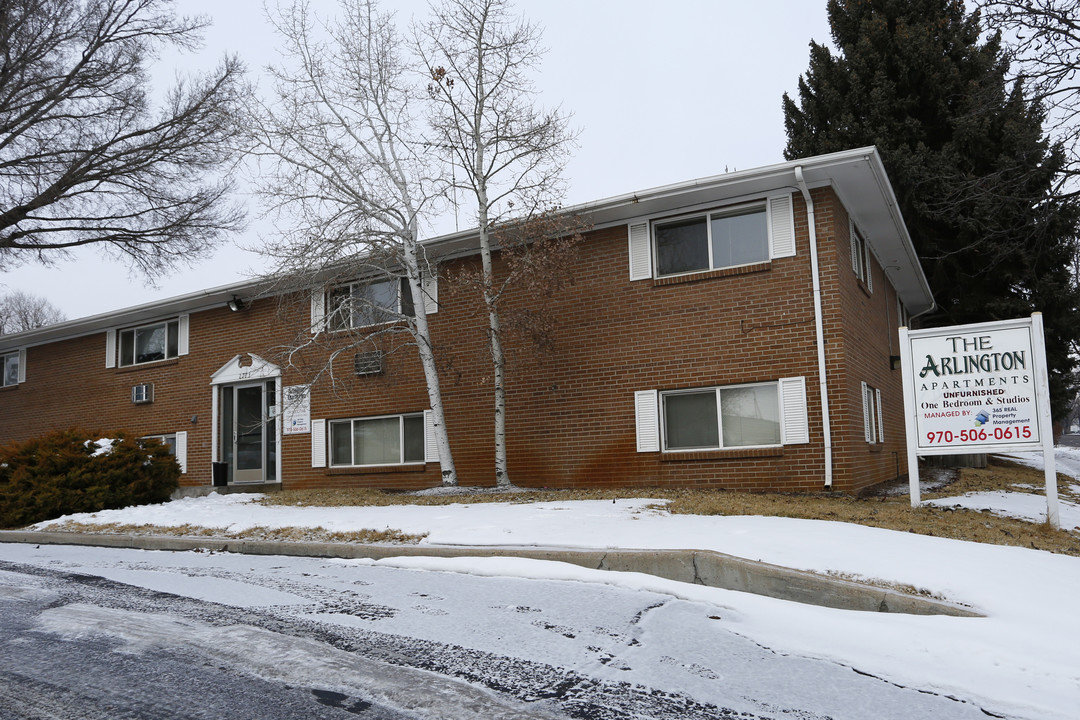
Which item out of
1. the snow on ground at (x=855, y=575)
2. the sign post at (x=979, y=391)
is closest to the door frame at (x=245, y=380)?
the snow on ground at (x=855, y=575)

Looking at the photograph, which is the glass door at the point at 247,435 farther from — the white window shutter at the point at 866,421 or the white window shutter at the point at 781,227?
the white window shutter at the point at 866,421

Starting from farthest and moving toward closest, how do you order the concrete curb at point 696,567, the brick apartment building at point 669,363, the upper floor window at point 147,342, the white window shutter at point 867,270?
the upper floor window at point 147,342
the white window shutter at point 867,270
the brick apartment building at point 669,363
the concrete curb at point 696,567

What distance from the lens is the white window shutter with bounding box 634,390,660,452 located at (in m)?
12.6

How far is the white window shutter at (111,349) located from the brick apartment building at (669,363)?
13.0 feet

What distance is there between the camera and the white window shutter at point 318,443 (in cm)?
1599

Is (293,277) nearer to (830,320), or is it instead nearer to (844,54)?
(830,320)

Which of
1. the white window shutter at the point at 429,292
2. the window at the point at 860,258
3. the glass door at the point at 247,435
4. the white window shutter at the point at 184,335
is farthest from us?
the white window shutter at the point at 184,335

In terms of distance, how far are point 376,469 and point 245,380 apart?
4160mm

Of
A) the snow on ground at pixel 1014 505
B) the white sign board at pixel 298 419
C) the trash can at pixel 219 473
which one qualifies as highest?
the white sign board at pixel 298 419

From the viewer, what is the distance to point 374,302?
14.4m

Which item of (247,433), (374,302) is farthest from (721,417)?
(247,433)

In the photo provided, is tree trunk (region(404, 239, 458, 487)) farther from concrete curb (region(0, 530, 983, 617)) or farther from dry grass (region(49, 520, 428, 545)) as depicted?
concrete curb (region(0, 530, 983, 617))

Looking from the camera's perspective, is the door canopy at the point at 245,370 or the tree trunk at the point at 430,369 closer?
the tree trunk at the point at 430,369

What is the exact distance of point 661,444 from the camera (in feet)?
41.3
